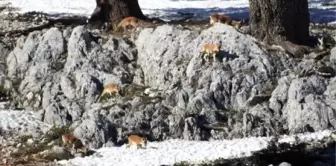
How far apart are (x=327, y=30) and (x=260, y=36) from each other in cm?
317

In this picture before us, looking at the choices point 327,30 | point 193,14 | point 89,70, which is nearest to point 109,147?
point 89,70

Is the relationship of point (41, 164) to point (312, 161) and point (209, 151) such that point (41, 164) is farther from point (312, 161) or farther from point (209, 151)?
point (312, 161)

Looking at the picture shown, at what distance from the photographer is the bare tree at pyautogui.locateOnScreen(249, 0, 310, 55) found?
1556 centimetres

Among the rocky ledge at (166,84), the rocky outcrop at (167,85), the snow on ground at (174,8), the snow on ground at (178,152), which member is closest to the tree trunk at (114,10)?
the rocky ledge at (166,84)

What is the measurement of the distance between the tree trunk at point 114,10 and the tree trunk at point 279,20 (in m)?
3.57

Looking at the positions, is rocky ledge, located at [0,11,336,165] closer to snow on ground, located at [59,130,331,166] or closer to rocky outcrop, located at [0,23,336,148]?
rocky outcrop, located at [0,23,336,148]

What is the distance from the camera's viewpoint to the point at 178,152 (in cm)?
1288

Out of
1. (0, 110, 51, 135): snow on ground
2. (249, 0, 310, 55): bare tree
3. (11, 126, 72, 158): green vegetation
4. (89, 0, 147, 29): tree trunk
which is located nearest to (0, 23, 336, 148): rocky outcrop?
(0, 110, 51, 135): snow on ground

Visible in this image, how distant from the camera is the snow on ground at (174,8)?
22.5 meters

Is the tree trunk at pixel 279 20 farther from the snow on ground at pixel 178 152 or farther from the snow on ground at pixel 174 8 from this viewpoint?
the snow on ground at pixel 174 8

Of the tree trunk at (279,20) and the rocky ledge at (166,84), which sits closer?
the rocky ledge at (166,84)

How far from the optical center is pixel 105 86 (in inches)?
595

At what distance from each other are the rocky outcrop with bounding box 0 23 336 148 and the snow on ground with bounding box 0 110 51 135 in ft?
0.68

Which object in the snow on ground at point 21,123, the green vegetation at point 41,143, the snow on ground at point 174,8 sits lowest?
the green vegetation at point 41,143
